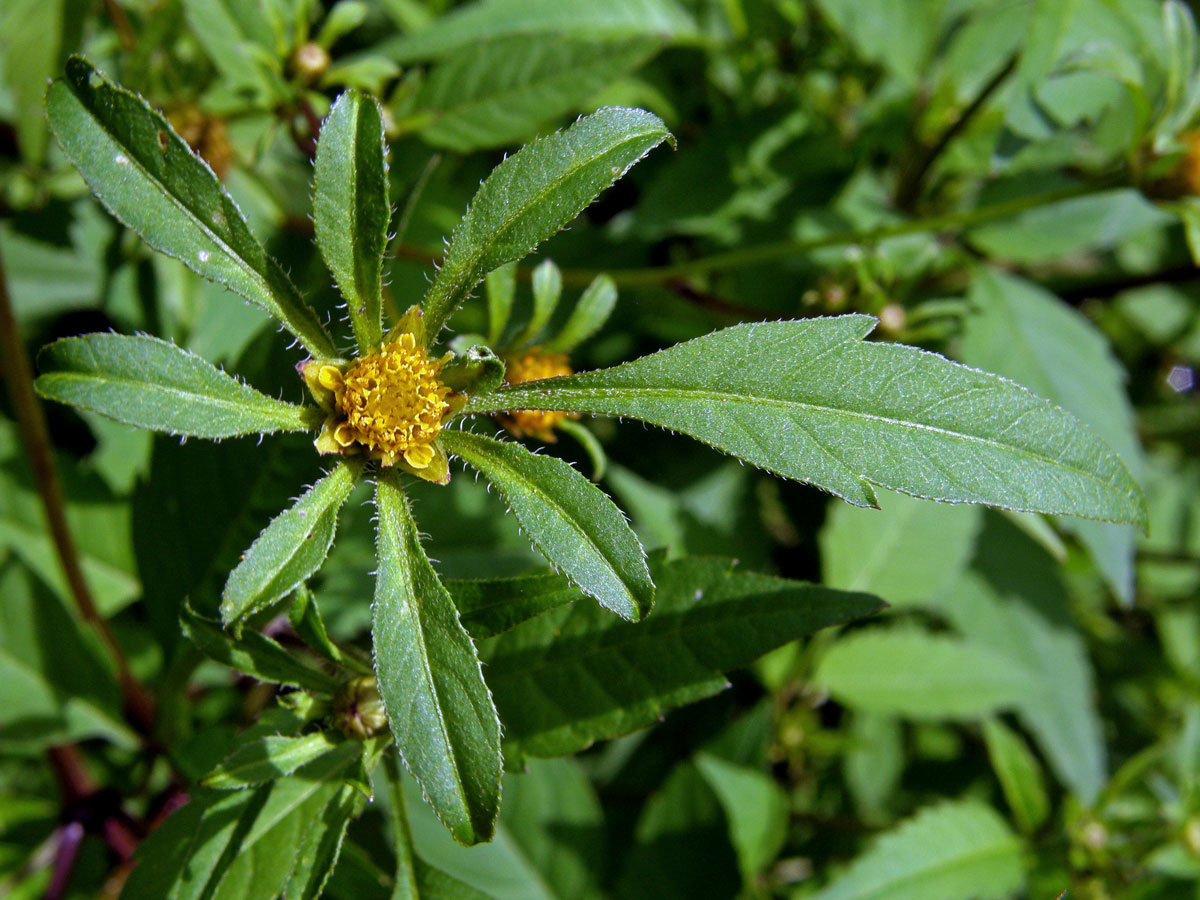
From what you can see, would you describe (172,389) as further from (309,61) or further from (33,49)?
(33,49)

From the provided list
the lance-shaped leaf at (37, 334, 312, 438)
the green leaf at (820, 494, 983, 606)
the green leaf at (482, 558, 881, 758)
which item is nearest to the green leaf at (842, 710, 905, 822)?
the green leaf at (820, 494, 983, 606)

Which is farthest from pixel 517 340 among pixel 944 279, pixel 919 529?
pixel 944 279

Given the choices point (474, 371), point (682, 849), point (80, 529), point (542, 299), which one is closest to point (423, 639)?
point (474, 371)

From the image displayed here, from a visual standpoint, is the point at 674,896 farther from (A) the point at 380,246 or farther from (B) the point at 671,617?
(A) the point at 380,246

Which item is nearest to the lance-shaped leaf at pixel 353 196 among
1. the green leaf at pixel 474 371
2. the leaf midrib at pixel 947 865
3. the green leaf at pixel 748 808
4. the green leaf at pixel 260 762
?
the green leaf at pixel 474 371

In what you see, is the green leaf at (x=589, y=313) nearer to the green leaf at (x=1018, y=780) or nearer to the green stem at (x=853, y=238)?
the green stem at (x=853, y=238)
